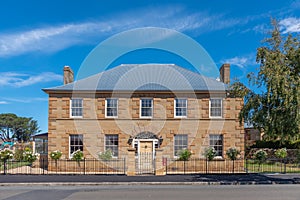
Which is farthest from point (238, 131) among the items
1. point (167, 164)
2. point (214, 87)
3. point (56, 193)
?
point (56, 193)

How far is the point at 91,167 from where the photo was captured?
2381 centimetres

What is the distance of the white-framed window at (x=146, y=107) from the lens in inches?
995

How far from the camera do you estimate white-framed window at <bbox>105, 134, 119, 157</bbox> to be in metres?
25.0

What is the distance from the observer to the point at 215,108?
2539 cm

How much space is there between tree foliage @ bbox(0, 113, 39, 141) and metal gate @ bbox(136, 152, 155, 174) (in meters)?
81.9

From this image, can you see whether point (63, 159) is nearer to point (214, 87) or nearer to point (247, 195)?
point (214, 87)

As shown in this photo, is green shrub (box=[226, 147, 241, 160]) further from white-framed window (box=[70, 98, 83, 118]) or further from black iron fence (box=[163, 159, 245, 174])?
white-framed window (box=[70, 98, 83, 118])

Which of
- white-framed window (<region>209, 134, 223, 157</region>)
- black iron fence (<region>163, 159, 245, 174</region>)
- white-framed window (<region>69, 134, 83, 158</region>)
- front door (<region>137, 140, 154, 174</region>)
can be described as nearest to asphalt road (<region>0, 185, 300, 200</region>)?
front door (<region>137, 140, 154, 174</region>)

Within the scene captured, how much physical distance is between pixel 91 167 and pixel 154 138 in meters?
5.44

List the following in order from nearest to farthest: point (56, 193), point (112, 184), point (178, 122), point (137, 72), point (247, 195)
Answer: point (247, 195) → point (56, 193) → point (112, 184) → point (178, 122) → point (137, 72)

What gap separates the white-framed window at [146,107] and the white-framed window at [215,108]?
16.3 ft

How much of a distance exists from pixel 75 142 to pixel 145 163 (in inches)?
250

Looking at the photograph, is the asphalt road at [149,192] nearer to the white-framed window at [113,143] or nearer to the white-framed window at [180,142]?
the white-framed window at [113,143]

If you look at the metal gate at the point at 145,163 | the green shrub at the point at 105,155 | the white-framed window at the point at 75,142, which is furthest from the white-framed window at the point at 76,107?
the metal gate at the point at 145,163
